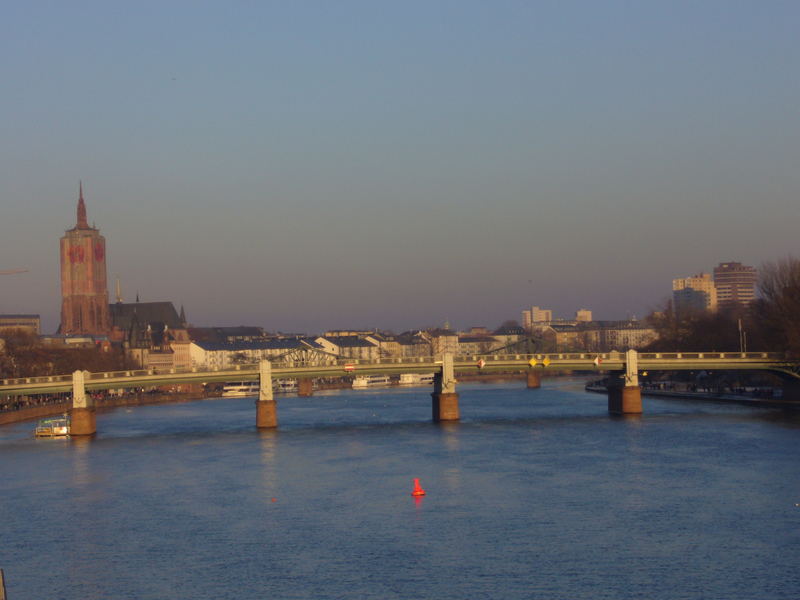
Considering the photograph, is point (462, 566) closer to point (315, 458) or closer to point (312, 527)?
point (312, 527)

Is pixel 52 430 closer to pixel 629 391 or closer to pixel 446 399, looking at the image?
pixel 446 399

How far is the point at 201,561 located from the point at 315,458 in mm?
31147

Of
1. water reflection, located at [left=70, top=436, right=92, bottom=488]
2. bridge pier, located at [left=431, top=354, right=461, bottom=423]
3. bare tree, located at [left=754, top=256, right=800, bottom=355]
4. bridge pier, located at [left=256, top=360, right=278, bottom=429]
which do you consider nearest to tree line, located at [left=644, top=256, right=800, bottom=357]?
bare tree, located at [left=754, top=256, right=800, bottom=355]

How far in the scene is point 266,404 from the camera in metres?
104

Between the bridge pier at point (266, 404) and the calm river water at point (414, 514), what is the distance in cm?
475

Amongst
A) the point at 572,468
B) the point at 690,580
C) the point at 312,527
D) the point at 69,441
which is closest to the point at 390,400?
the point at 69,441

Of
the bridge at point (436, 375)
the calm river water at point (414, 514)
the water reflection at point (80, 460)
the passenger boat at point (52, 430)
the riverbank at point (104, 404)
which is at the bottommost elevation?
the calm river water at point (414, 514)

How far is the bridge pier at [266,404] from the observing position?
103m

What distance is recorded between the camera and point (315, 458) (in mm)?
79750

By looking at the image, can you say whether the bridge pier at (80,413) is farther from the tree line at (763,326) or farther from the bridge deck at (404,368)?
the tree line at (763,326)

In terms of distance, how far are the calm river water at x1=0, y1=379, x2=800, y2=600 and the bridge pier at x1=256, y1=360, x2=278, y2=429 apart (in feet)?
15.6

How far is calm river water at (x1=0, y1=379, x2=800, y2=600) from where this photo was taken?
147 ft

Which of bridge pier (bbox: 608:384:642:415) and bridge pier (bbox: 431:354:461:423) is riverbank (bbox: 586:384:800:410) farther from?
bridge pier (bbox: 431:354:461:423)

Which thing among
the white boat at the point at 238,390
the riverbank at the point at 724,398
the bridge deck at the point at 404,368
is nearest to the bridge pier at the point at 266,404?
the bridge deck at the point at 404,368
